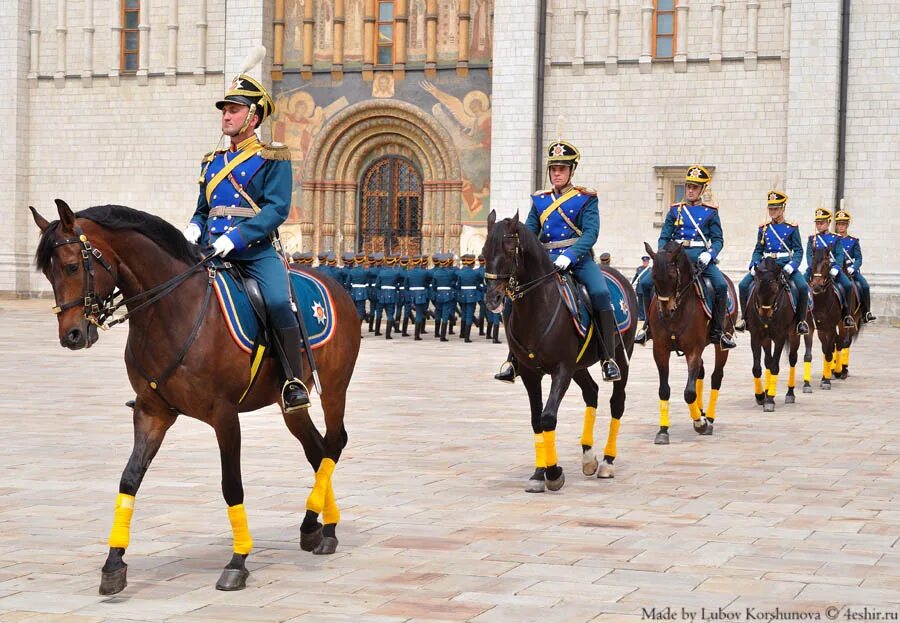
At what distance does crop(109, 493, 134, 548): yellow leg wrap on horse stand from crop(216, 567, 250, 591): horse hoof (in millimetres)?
498

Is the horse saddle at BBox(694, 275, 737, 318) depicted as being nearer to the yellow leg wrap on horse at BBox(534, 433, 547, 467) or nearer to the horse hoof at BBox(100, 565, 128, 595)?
the yellow leg wrap on horse at BBox(534, 433, 547, 467)

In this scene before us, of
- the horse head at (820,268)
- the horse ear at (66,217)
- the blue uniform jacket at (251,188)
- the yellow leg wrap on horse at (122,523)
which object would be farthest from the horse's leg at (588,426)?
the horse head at (820,268)

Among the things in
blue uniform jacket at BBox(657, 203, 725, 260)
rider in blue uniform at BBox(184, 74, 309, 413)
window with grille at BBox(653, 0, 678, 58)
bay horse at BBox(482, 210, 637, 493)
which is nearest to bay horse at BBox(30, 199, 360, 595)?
rider in blue uniform at BBox(184, 74, 309, 413)

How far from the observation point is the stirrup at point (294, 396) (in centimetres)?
708

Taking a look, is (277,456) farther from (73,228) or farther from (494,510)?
(73,228)

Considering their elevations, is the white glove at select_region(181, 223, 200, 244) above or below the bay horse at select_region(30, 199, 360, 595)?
above

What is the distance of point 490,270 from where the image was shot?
9.63m

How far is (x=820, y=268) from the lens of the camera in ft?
62.2

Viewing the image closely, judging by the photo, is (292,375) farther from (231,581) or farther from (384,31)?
(384,31)

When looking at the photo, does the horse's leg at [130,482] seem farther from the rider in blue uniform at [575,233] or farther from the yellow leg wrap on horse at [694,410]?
the yellow leg wrap on horse at [694,410]

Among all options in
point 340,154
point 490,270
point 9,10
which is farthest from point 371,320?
point 490,270

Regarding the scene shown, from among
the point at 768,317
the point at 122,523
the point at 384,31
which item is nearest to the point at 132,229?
the point at 122,523

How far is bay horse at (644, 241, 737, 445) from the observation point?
1305 cm

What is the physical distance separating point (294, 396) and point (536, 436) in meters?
3.25
